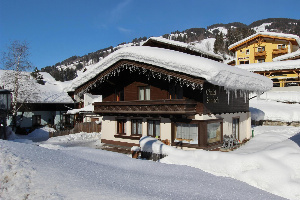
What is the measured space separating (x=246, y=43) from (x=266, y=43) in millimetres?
3724

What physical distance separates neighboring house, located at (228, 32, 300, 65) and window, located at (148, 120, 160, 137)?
3631 centimetres

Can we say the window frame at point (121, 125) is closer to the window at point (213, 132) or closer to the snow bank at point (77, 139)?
the snow bank at point (77, 139)

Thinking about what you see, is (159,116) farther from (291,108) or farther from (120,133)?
(291,108)

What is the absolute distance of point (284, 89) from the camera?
28641 mm

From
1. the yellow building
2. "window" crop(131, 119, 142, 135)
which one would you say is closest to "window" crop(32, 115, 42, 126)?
A: "window" crop(131, 119, 142, 135)

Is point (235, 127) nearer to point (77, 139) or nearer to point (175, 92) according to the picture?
point (175, 92)

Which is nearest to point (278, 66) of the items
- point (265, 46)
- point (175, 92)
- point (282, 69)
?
point (282, 69)

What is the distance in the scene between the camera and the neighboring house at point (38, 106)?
28844mm

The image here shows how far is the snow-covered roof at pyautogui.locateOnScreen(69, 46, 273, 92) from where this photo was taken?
37.8 feet

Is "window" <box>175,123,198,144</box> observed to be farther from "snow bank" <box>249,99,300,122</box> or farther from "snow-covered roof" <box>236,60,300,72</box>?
"snow-covered roof" <box>236,60,300,72</box>

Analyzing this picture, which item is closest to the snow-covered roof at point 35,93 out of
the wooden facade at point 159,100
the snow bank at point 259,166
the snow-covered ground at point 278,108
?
the wooden facade at point 159,100

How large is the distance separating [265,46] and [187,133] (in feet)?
128

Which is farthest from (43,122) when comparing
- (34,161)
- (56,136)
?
(34,161)

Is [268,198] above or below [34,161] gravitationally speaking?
below
